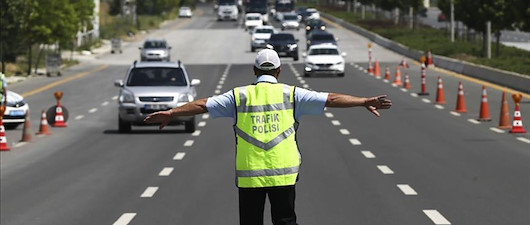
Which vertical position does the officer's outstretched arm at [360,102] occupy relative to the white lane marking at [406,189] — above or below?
above

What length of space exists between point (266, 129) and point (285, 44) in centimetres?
6170

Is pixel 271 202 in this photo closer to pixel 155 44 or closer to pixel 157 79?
pixel 157 79

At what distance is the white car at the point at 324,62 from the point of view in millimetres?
51719

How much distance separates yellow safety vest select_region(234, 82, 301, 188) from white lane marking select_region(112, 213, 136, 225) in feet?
19.6

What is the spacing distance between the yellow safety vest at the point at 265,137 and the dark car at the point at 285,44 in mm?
60610

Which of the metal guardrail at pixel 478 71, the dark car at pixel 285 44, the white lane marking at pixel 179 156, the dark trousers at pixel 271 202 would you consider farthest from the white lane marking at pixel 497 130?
the dark car at pixel 285 44

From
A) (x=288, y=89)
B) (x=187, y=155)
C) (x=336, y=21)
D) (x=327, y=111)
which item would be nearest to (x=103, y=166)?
(x=187, y=155)

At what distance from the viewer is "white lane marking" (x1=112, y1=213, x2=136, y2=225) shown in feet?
45.1

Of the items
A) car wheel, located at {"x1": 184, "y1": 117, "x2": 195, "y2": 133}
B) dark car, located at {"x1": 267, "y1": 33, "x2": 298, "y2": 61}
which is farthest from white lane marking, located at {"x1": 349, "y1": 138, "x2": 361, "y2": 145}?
dark car, located at {"x1": 267, "y1": 33, "x2": 298, "y2": 61}

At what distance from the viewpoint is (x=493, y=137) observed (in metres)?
25.3

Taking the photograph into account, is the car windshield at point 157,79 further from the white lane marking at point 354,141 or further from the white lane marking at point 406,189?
the white lane marking at point 406,189

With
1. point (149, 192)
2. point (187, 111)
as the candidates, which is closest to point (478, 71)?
point (149, 192)

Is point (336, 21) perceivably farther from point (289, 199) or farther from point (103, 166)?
point (289, 199)

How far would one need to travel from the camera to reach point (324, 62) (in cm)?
5181
